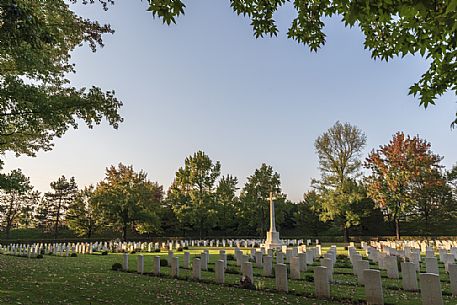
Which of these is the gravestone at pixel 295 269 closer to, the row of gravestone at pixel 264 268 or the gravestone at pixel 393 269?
the row of gravestone at pixel 264 268

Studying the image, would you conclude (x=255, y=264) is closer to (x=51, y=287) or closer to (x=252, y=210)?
(x=51, y=287)

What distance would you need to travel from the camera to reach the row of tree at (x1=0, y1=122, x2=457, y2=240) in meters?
37.9

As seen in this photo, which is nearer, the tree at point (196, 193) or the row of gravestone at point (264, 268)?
the row of gravestone at point (264, 268)

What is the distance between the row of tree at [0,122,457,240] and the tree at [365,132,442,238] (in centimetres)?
10

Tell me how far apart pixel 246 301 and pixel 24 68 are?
32.1 ft

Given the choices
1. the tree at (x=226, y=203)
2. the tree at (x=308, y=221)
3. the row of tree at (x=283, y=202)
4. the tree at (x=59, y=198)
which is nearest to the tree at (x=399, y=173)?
the row of tree at (x=283, y=202)

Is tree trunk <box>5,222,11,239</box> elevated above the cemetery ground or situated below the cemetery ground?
above

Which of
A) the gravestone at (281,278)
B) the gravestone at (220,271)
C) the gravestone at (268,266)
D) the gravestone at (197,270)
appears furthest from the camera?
the gravestone at (268,266)

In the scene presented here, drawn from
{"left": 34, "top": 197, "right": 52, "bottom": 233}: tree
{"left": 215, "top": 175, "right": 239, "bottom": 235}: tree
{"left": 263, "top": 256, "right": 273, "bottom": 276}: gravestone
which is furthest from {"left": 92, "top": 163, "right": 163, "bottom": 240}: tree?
{"left": 263, "top": 256, "right": 273, "bottom": 276}: gravestone

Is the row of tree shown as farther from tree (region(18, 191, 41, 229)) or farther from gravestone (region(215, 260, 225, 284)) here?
gravestone (region(215, 260, 225, 284))

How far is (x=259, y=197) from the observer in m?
46.0

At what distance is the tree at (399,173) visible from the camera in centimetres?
3716

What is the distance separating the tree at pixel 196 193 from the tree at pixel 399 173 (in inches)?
763

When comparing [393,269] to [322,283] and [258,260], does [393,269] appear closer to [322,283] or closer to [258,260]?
[322,283]
